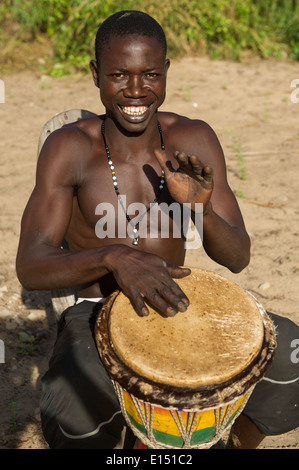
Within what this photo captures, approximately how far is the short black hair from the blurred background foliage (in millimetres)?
5783

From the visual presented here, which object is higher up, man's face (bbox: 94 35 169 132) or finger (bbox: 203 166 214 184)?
man's face (bbox: 94 35 169 132)

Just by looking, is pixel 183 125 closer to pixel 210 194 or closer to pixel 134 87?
pixel 134 87

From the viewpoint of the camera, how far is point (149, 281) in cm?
221

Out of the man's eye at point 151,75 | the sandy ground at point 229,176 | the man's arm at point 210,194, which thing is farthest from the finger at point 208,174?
the sandy ground at point 229,176

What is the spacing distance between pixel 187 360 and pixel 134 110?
3.73ft

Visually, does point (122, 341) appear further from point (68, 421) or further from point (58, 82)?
point (58, 82)

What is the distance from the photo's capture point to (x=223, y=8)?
893 cm

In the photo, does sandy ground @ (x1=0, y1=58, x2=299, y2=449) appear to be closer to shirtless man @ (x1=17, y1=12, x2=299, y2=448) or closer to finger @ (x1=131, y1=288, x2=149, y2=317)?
shirtless man @ (x1=17, y1=12, x2=299, y2=448)

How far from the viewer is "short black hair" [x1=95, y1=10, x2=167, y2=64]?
2.58 meters

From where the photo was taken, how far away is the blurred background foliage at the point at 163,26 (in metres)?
8.37

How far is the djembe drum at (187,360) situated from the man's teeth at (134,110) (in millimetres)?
775

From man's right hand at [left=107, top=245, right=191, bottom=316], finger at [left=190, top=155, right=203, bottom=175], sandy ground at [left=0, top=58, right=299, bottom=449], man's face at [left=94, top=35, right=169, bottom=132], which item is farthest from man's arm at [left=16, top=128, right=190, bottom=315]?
sandy ground at [left=0, top=58, right=299, bottom=449]

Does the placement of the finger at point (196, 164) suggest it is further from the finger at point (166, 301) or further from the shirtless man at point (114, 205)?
the finger at point (166, 301)
